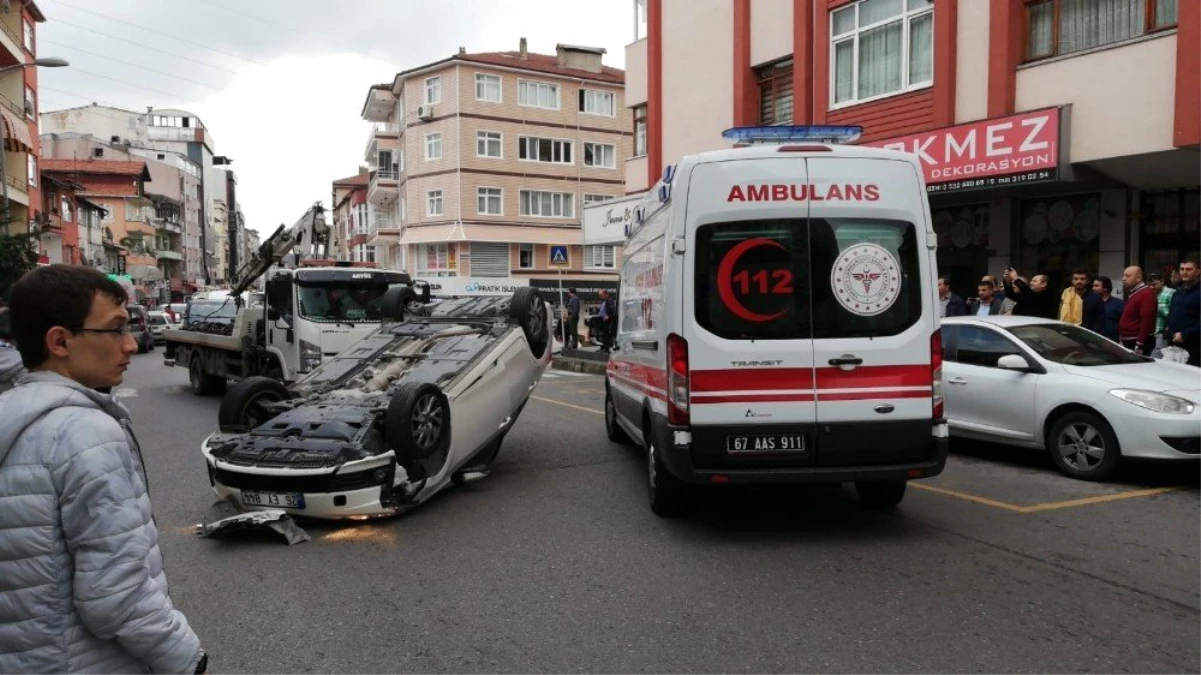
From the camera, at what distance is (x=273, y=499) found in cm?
638

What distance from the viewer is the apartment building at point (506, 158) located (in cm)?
4659

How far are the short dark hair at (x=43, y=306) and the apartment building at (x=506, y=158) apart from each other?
4209 centimetres

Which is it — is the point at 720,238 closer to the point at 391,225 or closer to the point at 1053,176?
the point at 1053,176

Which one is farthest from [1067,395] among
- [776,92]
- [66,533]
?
[776,92]

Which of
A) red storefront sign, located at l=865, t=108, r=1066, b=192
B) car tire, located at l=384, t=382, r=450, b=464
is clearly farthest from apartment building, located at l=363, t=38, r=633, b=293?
car tire, located at l=384, t=382, r=450, b=464

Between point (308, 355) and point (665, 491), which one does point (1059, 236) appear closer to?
point (665, 491)

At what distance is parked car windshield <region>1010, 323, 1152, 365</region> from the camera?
327 inches

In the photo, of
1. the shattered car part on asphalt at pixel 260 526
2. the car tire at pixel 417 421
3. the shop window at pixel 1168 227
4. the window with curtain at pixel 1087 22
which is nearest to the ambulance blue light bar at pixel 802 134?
the car tire at pixel 417 421

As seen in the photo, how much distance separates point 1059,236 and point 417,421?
11872 millimetres

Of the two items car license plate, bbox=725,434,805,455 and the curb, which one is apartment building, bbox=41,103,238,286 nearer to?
the curb

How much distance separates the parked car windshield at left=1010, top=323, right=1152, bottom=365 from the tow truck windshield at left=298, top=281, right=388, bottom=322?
28.2 ft

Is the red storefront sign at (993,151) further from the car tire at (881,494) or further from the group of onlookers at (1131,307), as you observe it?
the car tire at (881,494)

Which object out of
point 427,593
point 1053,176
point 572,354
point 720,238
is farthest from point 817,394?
point 572,354

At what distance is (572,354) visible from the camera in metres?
22.8
